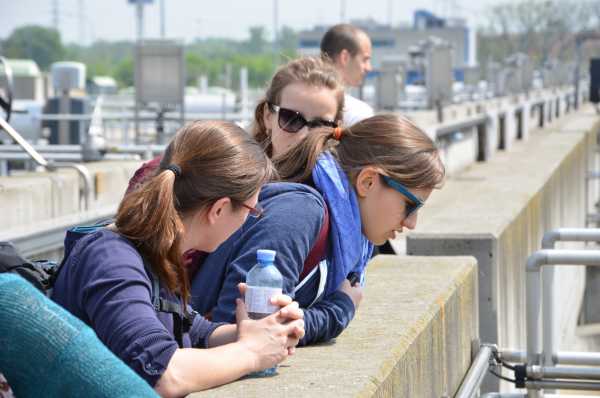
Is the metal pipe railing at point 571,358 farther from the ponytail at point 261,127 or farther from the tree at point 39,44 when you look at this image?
the tree at point 39,44

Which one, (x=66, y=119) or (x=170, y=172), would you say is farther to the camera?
(x=66, y=119)

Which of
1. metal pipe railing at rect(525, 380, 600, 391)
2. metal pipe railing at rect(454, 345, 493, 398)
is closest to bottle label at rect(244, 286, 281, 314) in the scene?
metal pipe railing at rect(454, 345, 493, 398)

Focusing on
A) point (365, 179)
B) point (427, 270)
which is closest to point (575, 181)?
point (427, 270)

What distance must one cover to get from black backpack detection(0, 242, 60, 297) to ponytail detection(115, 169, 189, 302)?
20cm

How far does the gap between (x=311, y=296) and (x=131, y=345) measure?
1.02 metres

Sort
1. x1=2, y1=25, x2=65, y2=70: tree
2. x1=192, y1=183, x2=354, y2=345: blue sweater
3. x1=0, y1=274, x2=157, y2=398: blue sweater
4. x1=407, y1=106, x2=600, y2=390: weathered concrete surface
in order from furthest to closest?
x1=2, y1=25, x2=65, y2=70: tree → x1=407, y1=106, x2=600, y2=390: weathered concrete surface → x1=192, y1=183, x2=354, y2=345: blue sweater → x1=0, y1=274, x2=157, y2=398: blue sweater

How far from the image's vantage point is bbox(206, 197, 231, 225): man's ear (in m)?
3.14

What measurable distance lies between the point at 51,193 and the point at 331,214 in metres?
5.94

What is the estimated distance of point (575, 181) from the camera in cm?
1430

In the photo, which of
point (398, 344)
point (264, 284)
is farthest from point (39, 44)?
point (264, 284)

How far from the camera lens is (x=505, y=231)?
629 cm

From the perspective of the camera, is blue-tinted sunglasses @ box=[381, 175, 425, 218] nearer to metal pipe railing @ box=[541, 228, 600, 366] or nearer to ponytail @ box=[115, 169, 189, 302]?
ponytail @ box=[115, 169, 189, 302]

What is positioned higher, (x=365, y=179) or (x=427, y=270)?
(x=365, y=179)

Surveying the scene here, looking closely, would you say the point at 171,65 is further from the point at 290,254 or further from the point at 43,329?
the point at 43,329
